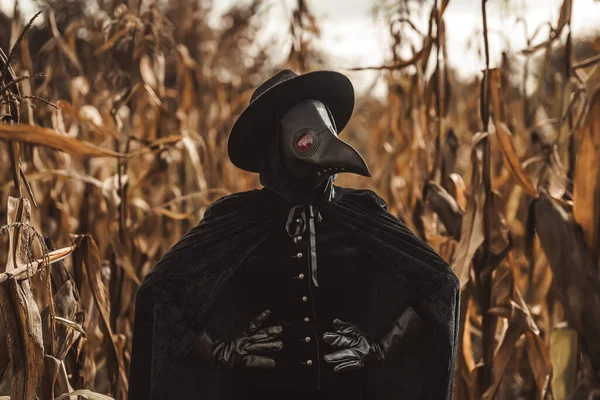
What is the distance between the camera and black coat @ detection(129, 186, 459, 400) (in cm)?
109

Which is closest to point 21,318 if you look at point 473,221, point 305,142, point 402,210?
point 305,142

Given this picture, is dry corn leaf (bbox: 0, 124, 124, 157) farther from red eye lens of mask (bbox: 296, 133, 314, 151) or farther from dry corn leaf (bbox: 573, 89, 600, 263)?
dry corn leaf (bbox: 573, 89, 600, 263)

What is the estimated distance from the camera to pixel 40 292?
5.32ft

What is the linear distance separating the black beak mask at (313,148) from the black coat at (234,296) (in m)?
0.09

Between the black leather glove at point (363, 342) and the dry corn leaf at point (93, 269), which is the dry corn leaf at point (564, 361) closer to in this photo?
the black leather glove at point (363, 342)

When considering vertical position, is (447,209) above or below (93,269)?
above

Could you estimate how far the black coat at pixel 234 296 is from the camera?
109 cm

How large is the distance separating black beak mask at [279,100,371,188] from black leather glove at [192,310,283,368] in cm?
23

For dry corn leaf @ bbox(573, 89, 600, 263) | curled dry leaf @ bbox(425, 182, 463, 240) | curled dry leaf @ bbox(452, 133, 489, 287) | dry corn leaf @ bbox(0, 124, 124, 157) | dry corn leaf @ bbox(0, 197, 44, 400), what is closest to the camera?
dry corn leaf @ bbox(0, 124, 124, 157)

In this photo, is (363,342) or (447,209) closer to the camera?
(363,342)

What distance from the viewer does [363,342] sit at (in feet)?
3.54

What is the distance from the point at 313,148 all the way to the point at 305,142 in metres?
0.02

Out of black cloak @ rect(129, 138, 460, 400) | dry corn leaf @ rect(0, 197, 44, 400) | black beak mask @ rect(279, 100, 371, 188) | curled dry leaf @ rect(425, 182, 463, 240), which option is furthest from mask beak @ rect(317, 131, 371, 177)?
curled dry leaf @ rect(425, 182, 463, 240)

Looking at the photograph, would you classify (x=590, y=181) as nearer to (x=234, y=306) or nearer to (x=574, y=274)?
(x=574, y=274)
